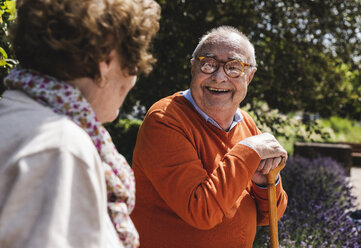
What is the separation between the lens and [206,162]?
1964 mm

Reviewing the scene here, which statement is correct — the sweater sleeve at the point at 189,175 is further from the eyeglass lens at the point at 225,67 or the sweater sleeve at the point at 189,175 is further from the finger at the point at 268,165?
the eyeglass lens at the point at 225,67

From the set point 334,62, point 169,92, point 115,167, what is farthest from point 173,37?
point 115,167

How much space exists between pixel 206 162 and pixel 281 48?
4.21 meters

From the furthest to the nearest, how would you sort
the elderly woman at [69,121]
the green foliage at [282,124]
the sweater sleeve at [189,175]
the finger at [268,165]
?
1. the green foliage at [282,124]
2. the finger at [268,165]
3. the sweater sleeve at [189,175]
4. the elderly woman at [69,121]

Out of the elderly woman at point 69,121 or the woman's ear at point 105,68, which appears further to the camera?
the woman's ear at point 105,68

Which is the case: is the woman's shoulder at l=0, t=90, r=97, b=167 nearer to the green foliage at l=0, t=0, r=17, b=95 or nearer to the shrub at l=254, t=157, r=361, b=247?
the green foliage at l=0, t=0, r=17, b=95

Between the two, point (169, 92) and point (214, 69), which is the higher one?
point (214, 69)

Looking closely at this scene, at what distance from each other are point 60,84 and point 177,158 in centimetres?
82

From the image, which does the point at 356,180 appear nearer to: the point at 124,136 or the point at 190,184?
the point at 124,136

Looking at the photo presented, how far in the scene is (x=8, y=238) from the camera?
91 cm

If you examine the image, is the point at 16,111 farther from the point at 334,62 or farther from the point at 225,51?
the point at 334,62

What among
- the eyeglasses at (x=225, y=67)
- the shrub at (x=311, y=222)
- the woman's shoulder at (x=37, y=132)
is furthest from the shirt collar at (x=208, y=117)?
the shrub at (x=311, y=222)

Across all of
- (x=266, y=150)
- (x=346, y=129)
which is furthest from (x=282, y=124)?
(x=346, y=129)

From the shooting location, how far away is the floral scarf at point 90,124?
1064mm
